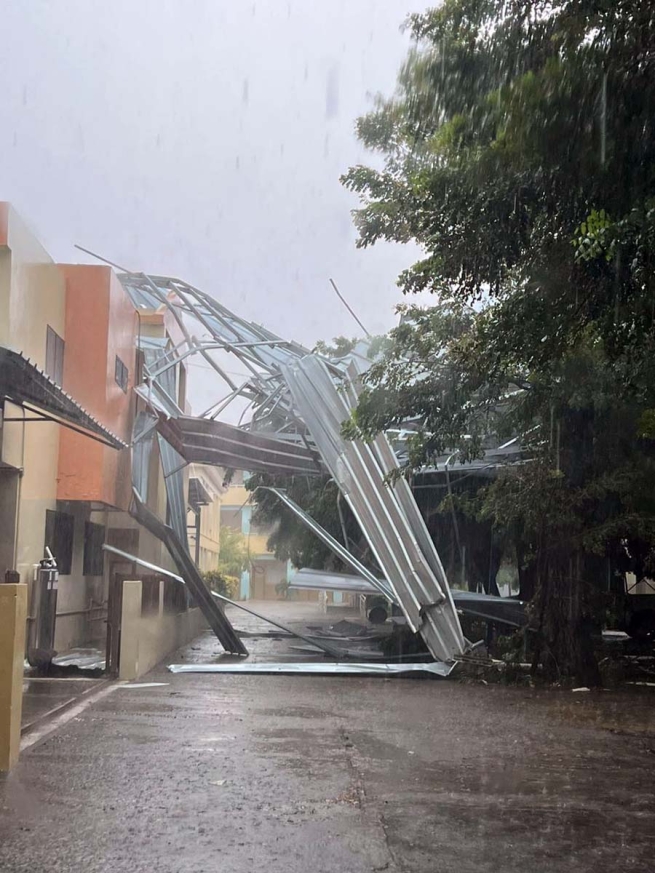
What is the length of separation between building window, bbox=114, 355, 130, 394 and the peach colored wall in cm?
61

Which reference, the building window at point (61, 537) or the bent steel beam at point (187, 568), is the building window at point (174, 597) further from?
the building window at point (61, 537)

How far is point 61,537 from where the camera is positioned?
53.4 ft

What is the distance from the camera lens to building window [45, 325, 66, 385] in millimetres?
14927

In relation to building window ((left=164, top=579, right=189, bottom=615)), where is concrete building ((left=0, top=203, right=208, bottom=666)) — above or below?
above

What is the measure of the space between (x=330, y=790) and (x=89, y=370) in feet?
35.9

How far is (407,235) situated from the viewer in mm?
11562

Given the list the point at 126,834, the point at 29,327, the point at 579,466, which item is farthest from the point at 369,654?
the point at 126,834

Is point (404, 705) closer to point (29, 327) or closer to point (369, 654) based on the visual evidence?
point (369, 654)

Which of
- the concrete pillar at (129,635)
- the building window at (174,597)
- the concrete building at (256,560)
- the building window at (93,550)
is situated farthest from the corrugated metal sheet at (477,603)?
the concrete building at (256,560)

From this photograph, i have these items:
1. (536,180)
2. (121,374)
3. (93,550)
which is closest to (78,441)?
(121,374)

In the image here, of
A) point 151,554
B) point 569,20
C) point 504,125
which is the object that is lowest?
point 151,554

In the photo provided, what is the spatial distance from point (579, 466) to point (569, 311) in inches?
232

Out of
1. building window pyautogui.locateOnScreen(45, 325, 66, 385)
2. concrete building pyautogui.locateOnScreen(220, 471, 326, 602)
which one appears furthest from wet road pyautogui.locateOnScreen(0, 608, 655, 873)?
concrete building pyautogui.locateOnScreen(220, 471, 326, 602)

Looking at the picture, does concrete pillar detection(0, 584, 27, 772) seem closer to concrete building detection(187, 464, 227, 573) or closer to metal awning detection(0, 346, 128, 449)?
metal awning detection(0, 346, 128, 449)
